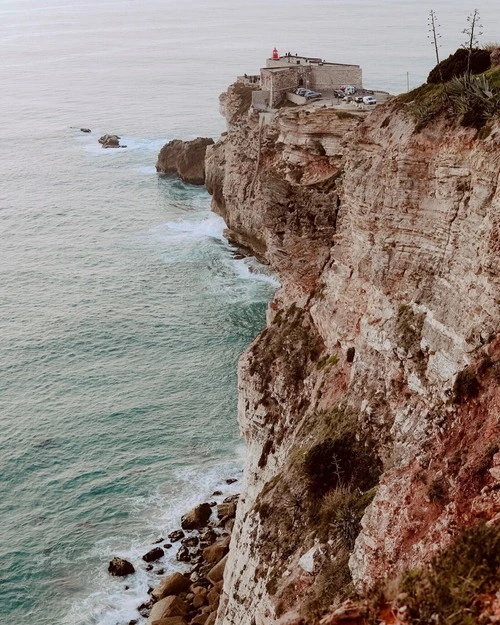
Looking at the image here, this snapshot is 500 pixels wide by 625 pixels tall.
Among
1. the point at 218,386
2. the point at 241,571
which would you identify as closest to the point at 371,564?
the point at 241,571

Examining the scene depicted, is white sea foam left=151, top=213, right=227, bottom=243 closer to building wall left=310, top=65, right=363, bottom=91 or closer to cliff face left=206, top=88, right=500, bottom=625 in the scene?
building wall left=310, top=65, right=363, bottom=91

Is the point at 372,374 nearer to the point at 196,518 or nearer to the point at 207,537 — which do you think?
the point at 207,537

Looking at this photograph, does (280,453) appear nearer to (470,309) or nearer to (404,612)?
(470,309)

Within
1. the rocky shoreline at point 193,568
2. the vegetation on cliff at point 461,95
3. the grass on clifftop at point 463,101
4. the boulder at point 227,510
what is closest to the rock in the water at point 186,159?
the rocky shoreline at point 193,568

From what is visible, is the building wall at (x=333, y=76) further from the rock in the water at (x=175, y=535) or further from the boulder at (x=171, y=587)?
the boulder at (x=171, y=587)

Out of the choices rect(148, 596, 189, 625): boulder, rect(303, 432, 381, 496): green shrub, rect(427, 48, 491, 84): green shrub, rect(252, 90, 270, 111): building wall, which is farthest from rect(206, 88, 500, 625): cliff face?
rect(252, 90, 270, 111): building wall

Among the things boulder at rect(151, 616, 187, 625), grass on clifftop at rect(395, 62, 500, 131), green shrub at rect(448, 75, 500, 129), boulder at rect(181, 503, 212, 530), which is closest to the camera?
green shrub at rect(448, 75, 500, 129)

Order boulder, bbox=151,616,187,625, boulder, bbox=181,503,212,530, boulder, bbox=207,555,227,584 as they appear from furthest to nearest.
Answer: boulder, bbox=181,503,212,530 < boulder, bbox=207,555,227,584 < boulder, bbox=151,616,187,625
